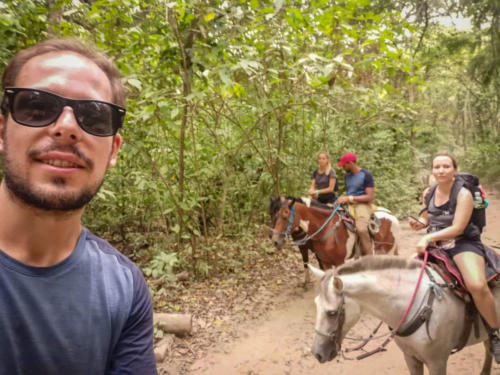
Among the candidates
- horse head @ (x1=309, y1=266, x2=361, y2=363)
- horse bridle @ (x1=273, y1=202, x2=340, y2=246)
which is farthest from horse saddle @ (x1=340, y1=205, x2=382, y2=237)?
horse head @ (x1=309, y1=266, x2=361, y2=363)

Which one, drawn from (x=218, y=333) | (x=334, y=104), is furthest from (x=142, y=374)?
(x=334, y=104)

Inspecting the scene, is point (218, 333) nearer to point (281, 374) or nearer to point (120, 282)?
point (281, 374)

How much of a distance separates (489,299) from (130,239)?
6850 mm

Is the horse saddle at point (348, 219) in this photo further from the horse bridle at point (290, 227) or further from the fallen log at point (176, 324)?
the fallen log at point (176, 324)

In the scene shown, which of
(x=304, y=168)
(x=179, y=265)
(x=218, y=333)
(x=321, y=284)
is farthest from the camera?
(x=304, y=168)

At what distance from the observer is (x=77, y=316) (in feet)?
3.44

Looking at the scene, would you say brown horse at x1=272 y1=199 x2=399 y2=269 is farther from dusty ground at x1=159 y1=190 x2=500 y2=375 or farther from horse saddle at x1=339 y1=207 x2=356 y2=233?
dusty ground at x1=159 y1=190 x2=500 y2=375

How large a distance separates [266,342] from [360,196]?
9.95ft

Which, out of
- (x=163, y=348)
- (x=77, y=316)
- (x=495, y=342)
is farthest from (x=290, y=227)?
(x=77, y=316)

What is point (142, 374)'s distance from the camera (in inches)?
45.9

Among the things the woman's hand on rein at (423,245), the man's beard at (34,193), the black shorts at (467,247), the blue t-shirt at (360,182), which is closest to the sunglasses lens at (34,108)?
the man's beard at (34,193)

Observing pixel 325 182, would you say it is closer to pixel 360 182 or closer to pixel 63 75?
pixel 360 182

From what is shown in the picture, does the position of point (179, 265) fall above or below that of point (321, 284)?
below

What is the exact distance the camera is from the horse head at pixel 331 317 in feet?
8.84
